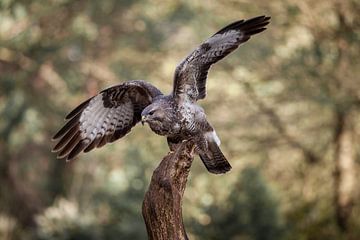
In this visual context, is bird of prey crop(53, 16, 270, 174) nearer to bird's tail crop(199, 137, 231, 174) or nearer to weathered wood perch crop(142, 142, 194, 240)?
bird's tail crop(199, 137, 231, 174)

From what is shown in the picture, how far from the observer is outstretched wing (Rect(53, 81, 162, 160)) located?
21.2 feet

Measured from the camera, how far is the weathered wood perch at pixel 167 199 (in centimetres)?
556

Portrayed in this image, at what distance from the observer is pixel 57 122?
16219mm

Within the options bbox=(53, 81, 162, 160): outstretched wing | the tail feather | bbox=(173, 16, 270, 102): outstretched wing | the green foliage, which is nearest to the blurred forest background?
the green foliage

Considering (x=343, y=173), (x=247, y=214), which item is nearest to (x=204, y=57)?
(x=247, y=214)

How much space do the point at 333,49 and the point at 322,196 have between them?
2547 millimetres

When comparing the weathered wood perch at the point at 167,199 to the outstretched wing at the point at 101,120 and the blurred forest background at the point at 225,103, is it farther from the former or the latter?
the blurred forest background at the point at 225,103

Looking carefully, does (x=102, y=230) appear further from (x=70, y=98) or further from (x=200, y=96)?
(x=200, y=96)

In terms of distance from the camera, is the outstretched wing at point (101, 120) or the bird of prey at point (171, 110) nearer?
the bird of prey at point (171, 110)

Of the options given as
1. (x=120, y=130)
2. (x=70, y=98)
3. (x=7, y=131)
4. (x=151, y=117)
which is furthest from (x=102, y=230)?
(x=151, y=117)

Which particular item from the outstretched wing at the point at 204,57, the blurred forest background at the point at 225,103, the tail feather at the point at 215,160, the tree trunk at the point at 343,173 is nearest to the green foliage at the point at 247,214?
the blurred forest background at the point at 225,103

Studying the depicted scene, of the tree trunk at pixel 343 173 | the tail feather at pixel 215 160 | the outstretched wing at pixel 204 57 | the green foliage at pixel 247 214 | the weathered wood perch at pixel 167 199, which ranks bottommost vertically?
the weathered wood perch at pixel 167 199

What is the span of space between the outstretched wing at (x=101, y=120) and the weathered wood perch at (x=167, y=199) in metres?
0.85

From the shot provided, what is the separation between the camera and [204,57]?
603 centimetres
